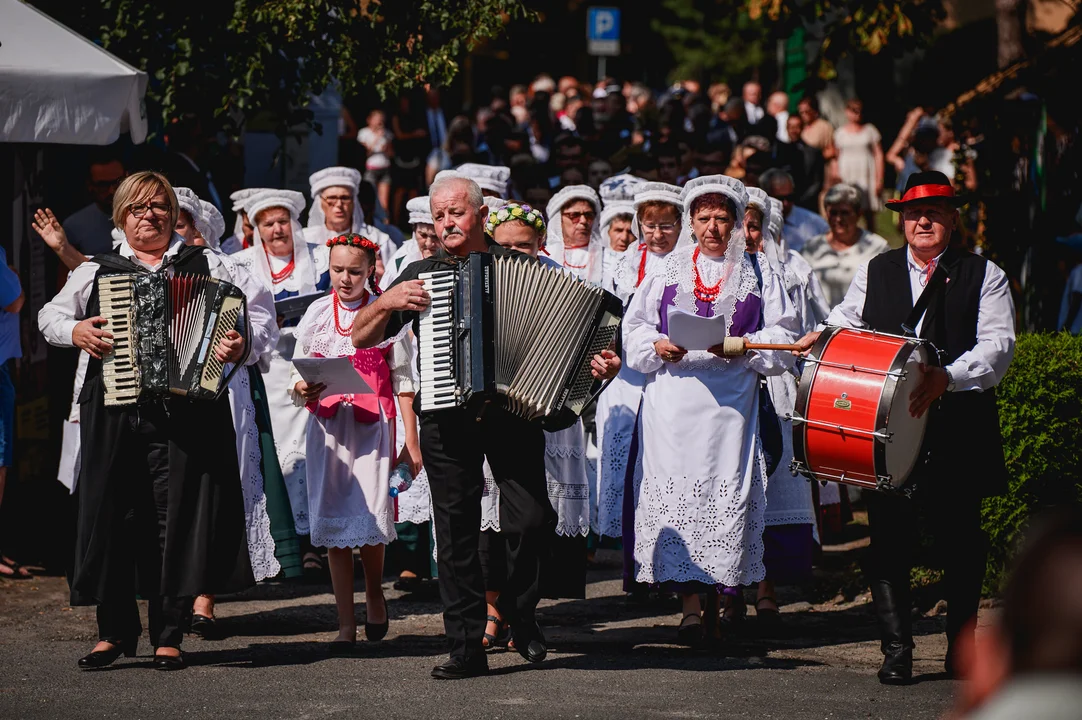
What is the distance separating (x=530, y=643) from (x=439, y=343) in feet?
4.97

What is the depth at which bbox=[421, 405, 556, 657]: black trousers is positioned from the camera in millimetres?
6523

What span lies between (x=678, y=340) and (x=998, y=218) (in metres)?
5.34

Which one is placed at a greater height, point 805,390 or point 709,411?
point 805,390

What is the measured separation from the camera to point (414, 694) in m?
6.23

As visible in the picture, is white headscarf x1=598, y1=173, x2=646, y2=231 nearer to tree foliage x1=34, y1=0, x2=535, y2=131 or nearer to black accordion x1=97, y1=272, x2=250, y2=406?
tree foliage x1=34, y1=0, x2=535, y2=131

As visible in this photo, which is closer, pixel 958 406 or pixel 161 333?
pixel 161 333

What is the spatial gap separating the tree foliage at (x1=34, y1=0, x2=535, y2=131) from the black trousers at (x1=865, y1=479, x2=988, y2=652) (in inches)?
178

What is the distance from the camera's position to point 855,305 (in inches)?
265

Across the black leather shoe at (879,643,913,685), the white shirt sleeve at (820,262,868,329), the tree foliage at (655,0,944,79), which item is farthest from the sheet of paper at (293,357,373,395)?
the tree foliage at (655,0,944,79)

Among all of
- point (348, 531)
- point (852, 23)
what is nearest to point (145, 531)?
point (348, 531)

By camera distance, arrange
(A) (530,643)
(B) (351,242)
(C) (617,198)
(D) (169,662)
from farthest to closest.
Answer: (C) (617,198) < (B) (351,242) < (A) (530,643) < (D) (169,662)

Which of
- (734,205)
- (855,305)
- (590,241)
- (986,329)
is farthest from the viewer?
(590,241)

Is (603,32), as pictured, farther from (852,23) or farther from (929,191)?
(929,191)

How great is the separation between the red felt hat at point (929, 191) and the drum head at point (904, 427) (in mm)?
706
